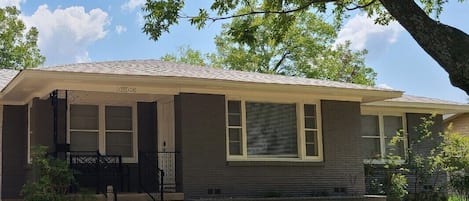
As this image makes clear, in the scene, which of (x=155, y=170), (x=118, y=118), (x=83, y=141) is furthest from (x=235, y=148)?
(x=83, y=141)

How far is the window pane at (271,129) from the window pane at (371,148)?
3.75m

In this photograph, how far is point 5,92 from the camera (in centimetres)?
1439

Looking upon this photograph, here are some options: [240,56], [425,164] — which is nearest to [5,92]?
[425,164]

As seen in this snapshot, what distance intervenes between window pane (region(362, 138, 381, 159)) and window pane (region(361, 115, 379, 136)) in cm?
19

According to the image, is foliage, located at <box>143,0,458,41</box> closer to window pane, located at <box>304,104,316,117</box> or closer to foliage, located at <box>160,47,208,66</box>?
window pane, located at <box>304,104,316,117</box>

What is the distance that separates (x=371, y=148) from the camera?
61.4ft

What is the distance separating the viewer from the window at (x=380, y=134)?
61.2ft

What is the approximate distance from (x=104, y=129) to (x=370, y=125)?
7.60m

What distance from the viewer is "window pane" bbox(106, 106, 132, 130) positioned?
15.4m

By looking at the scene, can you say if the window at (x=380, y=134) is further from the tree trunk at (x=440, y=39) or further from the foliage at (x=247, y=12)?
the tree trunk at (x=440, y=39)

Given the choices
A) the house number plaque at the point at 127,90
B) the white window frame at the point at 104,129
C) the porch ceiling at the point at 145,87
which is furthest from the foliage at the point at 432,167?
the house number plaque at the point at 127,90

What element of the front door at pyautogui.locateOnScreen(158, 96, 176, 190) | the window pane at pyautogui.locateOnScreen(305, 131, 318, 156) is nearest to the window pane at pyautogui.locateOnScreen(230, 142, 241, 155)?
the front door at pyautogui.locateOnScreen(158, 96, 176, 190)

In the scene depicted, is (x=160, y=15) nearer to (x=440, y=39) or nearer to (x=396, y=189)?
(x=440, y=39)

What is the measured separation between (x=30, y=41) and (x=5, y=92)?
23.9 meters
